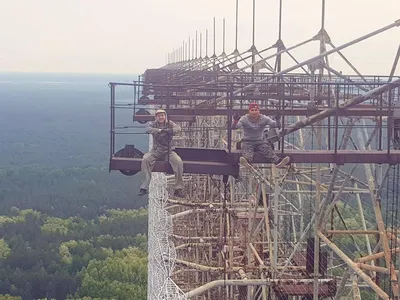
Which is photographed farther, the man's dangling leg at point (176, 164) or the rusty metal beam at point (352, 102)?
the man's dangling leg at point (176, 164)

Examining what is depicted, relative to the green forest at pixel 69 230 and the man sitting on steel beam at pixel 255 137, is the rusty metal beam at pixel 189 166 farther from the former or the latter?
the green forest at pixel 69 230

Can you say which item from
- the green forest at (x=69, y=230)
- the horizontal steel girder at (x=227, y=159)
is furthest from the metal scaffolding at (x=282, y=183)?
the green forest at (x=69, y=230)

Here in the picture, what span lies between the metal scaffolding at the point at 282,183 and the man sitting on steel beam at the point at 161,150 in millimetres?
173

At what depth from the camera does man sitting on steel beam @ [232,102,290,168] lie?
9.12 m

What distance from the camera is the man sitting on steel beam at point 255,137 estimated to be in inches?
359

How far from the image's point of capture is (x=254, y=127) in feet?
30.1

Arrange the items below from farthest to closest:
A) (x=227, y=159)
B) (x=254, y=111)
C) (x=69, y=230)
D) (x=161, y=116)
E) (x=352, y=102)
Answer: (x=69, y=230) < (x=227, y=159) < (x=161, y=116) < (x=254, y=111) < (x=352, y=102)

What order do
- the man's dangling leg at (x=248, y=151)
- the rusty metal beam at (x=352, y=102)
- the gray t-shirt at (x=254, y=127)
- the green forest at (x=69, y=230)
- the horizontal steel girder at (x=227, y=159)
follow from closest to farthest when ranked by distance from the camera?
the rusty metal beam at (x=352, y=102) < the horizontal steel girder at (x=227, y=159) < the man's dangling leg at (x=248, y=151) < the gray t-shirt at (x=254, y=127) < the green forest at (x=69, y=230)

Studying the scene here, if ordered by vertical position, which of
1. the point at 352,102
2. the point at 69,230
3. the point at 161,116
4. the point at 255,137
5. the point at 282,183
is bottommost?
the point at 69,230

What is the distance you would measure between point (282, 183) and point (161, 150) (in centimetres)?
470

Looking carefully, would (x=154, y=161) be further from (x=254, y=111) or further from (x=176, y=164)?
(x=254, y=111)

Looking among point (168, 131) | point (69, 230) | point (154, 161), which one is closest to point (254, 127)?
point (168, 131)

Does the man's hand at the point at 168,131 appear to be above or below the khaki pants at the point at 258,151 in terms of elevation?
above

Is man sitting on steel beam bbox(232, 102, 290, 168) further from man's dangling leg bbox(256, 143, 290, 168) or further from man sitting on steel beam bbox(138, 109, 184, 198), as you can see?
man sitting on steel beam bbox(138, 109, 184, 198)
